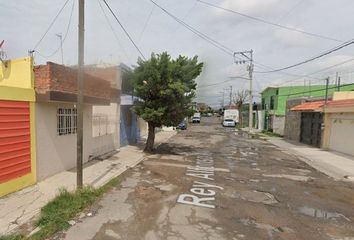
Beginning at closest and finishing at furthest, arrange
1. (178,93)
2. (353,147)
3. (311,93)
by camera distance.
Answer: (178,93) < (353,147) < (311,93)

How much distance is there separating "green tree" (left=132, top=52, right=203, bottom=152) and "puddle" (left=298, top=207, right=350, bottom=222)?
877cm

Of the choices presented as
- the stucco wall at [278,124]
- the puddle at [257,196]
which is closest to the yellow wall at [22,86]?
the puddle at [257,196]

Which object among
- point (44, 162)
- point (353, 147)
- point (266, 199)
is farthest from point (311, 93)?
point (44, 162)

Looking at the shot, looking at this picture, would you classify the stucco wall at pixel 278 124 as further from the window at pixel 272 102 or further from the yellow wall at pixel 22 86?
the yellow wall at pixel 22 86

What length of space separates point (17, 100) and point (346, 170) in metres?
13.9

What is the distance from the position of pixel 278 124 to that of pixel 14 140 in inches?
1221

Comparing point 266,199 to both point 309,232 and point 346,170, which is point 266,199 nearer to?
point 309,232

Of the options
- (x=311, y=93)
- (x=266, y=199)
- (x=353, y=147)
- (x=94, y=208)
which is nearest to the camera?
(x=94, y=208)

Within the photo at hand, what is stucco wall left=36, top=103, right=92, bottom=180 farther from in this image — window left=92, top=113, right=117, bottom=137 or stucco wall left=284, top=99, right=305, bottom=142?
stucco wall left=284, top=99, right=305, bottom=142

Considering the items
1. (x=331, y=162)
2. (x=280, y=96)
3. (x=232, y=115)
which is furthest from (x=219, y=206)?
(x=232, y=115)

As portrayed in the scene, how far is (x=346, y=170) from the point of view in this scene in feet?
43.0

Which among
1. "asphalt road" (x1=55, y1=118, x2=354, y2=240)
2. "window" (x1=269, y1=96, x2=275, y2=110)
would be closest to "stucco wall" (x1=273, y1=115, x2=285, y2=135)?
"window" (x1=269, y1=96, x2=275, y2=110)

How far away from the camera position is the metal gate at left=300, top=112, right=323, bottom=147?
21469mm

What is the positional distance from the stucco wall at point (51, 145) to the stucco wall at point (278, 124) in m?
27.5
